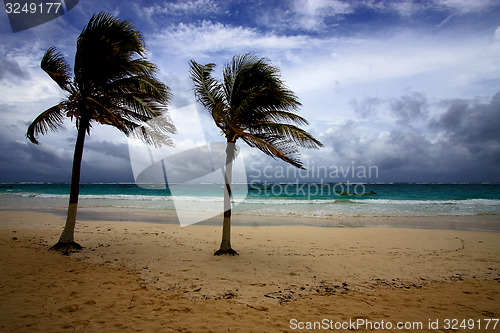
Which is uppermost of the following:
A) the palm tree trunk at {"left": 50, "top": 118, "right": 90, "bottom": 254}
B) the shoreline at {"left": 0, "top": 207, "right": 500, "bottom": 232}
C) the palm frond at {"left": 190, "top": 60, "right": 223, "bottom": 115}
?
the palm frond at {"left": 190, "top": 60, "right": 223, "bottom": 115}

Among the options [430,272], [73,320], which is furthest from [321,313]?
[430,272]

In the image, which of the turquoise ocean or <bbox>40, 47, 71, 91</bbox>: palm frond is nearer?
<bbox>40, 47, 71, 91</bbox>: palm frond

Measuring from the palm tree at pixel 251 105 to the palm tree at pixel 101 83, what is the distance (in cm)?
155

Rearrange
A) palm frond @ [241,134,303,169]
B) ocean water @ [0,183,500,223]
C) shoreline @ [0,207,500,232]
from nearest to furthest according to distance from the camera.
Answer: palm frond @ [241,134,303,169] < shoreline @ [0,207,500,232] < ocean water @ [0,183,500,223]

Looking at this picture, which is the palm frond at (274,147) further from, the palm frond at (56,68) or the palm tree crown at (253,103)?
the palm frond at (56,68)

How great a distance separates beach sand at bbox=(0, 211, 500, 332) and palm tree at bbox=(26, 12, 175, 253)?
7.16ft

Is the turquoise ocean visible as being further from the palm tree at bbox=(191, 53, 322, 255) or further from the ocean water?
the palm tree at bbox=(191, 53, 322, 255)

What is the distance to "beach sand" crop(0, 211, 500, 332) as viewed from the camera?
13.2 ft

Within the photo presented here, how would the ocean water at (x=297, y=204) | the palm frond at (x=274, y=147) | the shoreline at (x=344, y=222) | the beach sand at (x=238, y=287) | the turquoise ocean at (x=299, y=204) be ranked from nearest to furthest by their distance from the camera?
the beach sand at (x=238, y=287) < the palm frond at (x=274, y=147) < the shoreline at (x=344, y=222) < the turquoise ocean at (x=299, y=204) < the ocean water at (x=297, y=204)

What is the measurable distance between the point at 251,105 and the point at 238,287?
454 centimetres

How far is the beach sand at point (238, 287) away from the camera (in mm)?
4027

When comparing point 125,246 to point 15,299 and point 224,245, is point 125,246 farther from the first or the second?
point 15,299

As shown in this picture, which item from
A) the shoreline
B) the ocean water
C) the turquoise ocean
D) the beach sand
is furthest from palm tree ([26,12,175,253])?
the ocean water

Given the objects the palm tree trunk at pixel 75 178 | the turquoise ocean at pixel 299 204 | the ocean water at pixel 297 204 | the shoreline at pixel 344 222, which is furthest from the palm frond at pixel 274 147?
the ocean water at pixel 297 204
